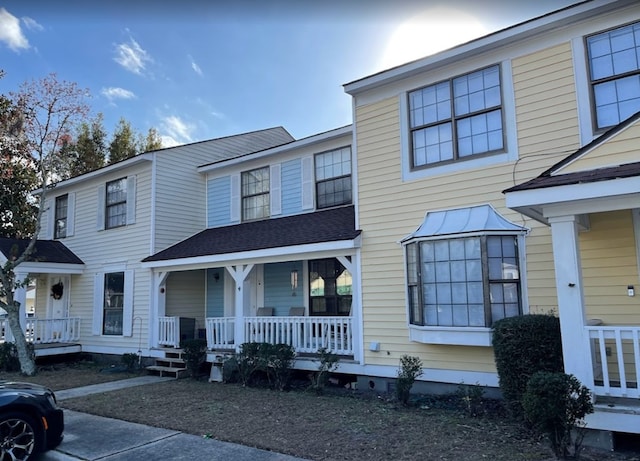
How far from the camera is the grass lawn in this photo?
5.18m

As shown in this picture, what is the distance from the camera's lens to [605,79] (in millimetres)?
6727

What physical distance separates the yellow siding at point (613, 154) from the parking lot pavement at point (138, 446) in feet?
15.7

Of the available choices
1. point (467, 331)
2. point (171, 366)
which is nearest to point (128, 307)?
point (171, 366)

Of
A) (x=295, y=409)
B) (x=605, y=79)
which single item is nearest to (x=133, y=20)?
(x=295, y=409)

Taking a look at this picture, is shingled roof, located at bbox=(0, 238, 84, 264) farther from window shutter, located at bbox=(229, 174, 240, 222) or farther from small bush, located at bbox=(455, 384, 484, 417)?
small bush, located at bbox=(455, 384, 484, 417)

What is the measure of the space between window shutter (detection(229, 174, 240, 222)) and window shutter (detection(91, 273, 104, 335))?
4675mm

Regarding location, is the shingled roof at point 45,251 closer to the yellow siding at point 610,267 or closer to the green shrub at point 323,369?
the green shrub at point 323,369

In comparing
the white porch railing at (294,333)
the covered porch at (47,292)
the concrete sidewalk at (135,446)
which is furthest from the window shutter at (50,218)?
the concrete sidewalk at (135,446)

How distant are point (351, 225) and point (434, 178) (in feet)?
7.21

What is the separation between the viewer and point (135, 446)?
5758 millimetres

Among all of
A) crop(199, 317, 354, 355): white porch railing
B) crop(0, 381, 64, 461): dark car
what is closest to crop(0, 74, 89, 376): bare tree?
crop(199, 317, 354, 355): white porch railing

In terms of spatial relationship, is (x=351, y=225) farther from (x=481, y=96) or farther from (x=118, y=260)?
(x=118, y=260)

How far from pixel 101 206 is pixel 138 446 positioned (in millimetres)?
10553

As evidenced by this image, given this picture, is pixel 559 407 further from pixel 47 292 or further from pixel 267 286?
pixel 47 292
